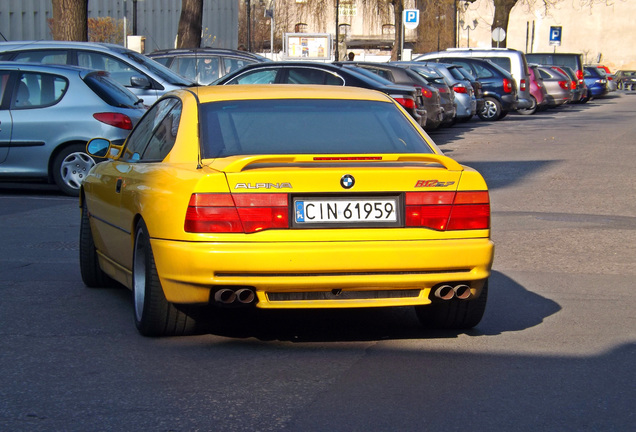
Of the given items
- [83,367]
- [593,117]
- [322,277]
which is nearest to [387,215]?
[322,277]

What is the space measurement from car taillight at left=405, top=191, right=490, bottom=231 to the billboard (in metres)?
31.3

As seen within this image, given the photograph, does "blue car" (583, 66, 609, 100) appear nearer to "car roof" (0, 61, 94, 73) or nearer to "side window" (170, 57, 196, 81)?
"side window" (170, 57, 196, 81)

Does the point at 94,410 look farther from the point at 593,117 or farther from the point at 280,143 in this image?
the point at 593,117

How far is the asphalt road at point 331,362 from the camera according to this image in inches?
175

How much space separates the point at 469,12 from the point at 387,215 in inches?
3568

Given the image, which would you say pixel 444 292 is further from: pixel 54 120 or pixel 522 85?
pixel 522 85

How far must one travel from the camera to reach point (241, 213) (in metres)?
5.25

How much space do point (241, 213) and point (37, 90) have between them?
8626 millimetres

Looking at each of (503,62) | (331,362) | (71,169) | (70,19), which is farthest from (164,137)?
(503,62)

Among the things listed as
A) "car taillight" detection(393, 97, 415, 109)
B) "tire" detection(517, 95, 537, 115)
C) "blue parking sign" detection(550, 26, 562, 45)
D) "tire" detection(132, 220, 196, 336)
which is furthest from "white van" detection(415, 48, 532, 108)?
"tire" detection(132, 220, 196, 336)

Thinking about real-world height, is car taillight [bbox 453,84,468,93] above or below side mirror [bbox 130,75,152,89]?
below

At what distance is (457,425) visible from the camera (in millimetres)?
4332

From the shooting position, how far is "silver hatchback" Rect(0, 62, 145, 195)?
→ 12898 mm

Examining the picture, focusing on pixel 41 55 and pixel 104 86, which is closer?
pixel 104 86
